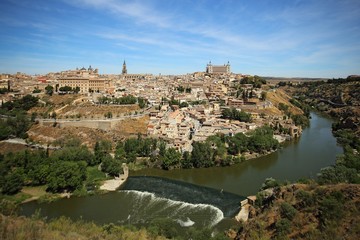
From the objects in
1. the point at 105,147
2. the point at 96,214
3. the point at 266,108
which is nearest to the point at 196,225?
the point at 96,214

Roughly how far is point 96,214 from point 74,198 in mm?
2052

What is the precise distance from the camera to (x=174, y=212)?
1187cm

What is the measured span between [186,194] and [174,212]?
1956 millimetres

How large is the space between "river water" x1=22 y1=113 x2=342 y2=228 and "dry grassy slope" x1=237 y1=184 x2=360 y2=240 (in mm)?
2230

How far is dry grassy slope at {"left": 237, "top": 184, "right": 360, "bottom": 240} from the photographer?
763cm

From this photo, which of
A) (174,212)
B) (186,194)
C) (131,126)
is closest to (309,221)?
(174,212)

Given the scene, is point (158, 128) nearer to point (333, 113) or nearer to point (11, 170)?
point (11, 170)

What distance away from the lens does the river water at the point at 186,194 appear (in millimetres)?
11695

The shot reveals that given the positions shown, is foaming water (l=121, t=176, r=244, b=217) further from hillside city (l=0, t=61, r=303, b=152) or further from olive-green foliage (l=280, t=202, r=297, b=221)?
hillside city (l=0, t=61, r=303, b=152)

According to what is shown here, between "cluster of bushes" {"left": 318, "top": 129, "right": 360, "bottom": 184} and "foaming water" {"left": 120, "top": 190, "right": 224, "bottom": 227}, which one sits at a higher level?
"cluster of bushes" {"left": 318, "top": 129, "right": 360, "bottom": 184}

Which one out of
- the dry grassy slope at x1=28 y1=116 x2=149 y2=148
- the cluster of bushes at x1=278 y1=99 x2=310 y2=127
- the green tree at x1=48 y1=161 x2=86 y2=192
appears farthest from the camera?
the cluster of bushes at x1=278 y1=99 x2=310 y2=127

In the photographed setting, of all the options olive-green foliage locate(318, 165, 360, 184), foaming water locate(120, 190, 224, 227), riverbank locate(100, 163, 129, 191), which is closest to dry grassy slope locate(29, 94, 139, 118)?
riverbank locate(100, 163, 129, 191)

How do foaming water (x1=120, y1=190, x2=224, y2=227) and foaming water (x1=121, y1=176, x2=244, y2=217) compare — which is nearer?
foaming water (x1=120, y1=190, x2=224, y2=227)

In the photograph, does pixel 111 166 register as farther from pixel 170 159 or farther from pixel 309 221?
pixel 309 221
